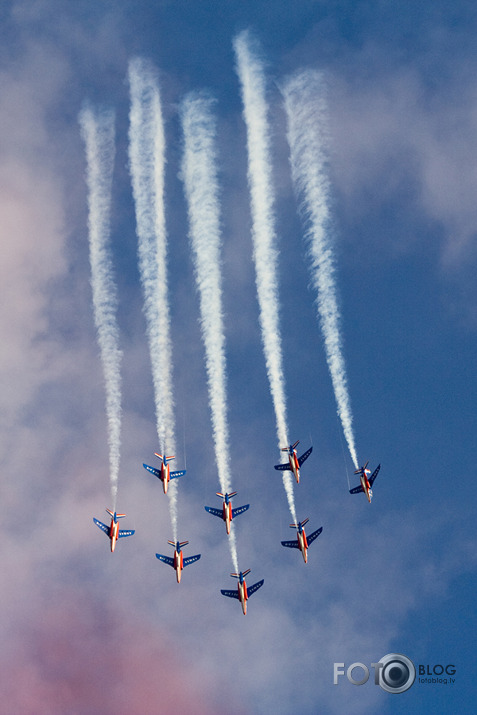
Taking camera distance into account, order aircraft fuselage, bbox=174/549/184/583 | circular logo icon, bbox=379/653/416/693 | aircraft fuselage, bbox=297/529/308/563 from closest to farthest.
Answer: circular logo icon, bbox=379/653/416/693 < aircraft fuselage, bbox=174/549/184/583 < aircraft fuselage, bbox=297/529/308/563

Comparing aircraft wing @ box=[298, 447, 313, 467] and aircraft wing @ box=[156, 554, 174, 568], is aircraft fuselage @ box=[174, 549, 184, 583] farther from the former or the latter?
aircraft wing @ box=[298, 447, 313, 467]

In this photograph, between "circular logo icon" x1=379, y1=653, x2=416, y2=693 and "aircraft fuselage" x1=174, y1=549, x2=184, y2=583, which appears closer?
"circular logo icon" x1=379, y1=653, x2=416, y2=693

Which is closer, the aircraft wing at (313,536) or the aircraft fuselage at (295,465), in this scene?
the aircraft fuselage at (295,465)

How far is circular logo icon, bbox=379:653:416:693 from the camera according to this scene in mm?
49000

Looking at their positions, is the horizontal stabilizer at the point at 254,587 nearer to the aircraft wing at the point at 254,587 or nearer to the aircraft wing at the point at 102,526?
the aircraft wing at the point at 254,587

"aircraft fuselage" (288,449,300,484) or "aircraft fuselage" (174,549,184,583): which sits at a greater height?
"aircraft fuselage" (288,449,300,484)

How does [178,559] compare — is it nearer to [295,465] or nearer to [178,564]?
[178,564]

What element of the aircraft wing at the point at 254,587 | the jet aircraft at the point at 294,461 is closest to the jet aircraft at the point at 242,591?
the aircraft wing at the point at 254,587

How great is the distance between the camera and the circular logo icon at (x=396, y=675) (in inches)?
1929

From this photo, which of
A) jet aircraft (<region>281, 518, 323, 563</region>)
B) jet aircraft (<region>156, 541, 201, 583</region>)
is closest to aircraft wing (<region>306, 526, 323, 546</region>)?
jet aircraft (<region>281, 518, 323, 563</region>)

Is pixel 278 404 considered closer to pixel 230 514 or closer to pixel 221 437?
pixel 221 437

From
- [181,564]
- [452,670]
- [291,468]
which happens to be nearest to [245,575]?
[181,564]

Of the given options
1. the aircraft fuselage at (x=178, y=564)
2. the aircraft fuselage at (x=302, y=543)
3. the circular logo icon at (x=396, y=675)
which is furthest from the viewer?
the aircraft fuselage at (x=302, y=543)

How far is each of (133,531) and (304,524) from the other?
14.3 meters
